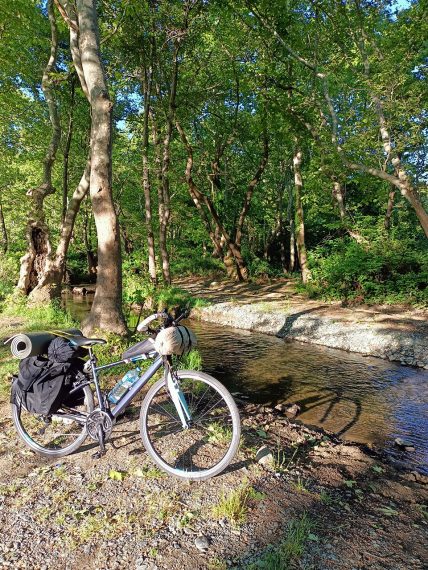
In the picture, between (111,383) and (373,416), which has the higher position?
(111,383)

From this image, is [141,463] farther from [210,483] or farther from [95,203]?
[95,203]

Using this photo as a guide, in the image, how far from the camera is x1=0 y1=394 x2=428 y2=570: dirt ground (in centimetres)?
257

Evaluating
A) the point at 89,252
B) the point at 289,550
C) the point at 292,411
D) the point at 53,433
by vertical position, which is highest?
the point at 89,252

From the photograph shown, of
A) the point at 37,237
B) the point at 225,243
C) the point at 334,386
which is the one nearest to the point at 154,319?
the point at 334,386

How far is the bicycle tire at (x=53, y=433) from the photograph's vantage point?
146 inches

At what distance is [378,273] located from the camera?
14.4 metres

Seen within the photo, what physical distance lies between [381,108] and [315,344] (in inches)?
287

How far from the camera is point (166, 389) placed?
11.6ft

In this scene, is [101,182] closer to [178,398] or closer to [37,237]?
[178,398]

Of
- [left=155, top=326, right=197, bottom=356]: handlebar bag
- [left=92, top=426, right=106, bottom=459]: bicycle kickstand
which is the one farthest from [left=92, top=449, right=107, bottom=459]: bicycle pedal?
[left=155, top=326, right=197, bottom=356]: handlebar bag

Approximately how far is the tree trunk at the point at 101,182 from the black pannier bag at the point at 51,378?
331 centimetres

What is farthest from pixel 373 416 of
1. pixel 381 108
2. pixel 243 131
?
pixel 243 131

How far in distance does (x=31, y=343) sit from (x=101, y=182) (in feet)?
13.8

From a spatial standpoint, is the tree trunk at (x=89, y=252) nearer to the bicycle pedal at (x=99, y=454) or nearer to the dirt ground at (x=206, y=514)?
the dirt ground at (x=206, y=514)
